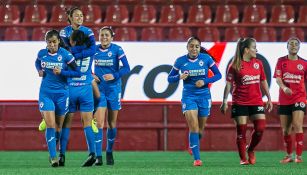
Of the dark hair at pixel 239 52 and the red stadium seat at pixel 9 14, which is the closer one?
the dark hair at pixel 239 52

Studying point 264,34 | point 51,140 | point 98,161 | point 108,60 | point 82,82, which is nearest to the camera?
point 51,140

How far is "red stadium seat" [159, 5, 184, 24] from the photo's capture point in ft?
61.2

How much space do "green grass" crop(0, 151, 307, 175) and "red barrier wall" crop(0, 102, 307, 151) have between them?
30.4 inches

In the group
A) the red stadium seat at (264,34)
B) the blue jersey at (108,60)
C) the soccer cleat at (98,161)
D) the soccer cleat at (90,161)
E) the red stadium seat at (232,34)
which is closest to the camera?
the soccer cleat at (90,161)

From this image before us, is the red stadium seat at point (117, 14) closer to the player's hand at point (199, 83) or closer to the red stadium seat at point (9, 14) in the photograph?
the red stadium seat at point (9, 14)

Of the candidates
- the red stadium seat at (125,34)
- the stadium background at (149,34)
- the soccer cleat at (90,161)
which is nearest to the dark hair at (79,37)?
the soccer cleat at (90,161)

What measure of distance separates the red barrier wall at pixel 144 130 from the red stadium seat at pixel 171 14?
1.96 meters

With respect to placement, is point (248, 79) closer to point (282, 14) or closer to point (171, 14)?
point (171, 14)

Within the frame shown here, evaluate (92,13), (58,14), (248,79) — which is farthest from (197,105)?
(58,14)

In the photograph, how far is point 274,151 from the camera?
690 inches

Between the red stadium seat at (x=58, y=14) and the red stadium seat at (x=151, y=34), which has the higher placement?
the red stadium seat at (x=58, y=14)

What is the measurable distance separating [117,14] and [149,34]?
998 millimetres

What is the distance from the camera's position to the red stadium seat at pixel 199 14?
18.8 m

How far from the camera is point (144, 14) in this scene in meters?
18.6
